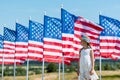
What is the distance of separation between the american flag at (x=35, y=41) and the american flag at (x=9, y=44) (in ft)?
15.7

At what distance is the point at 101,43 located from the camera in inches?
960

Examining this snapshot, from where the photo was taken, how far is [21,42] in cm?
2998

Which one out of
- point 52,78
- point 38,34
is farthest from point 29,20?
point 52,78

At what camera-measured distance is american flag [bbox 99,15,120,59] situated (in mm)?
24250

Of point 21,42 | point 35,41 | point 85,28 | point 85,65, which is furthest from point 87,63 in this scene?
point 21,42

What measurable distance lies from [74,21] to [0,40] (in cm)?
1316

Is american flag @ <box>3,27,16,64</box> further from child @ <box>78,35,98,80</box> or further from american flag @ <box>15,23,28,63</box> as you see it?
child @ <box>78,35,98,80</box>

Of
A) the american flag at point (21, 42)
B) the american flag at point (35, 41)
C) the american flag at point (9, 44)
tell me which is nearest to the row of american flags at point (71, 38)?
the american flag at point (35, 41)

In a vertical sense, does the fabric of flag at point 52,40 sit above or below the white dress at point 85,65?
above

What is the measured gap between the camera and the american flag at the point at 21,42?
29.5 metres

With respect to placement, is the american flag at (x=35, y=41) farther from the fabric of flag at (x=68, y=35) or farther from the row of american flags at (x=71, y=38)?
the fabric of flag at (x=68, y=35)

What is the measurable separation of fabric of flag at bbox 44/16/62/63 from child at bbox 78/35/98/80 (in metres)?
9.58

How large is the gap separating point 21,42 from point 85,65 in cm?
1564

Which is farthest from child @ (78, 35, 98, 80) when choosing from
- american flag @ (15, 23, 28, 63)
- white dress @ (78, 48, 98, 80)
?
american flag @ (15, 23, 28, 63)
